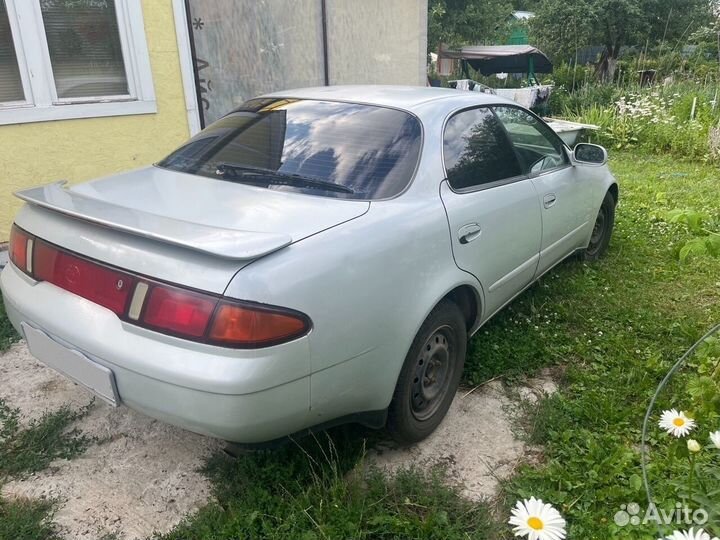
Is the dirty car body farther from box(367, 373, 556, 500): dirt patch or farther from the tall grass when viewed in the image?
the tall grass

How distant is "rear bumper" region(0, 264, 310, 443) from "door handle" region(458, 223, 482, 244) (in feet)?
3.35

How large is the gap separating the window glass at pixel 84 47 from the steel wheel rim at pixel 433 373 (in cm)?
387

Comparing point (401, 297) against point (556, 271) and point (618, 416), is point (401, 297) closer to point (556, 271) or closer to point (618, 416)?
point (618, 416)

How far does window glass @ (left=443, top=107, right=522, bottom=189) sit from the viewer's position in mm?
2662

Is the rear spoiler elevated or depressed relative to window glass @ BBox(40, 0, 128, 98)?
depressed

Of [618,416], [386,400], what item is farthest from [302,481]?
[618,416]

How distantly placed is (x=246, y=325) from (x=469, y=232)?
4.14 feet

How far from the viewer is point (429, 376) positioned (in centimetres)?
253

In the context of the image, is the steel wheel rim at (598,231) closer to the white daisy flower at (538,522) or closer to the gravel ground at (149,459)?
the gravel ground at (149,459)

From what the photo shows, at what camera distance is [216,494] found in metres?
2.20

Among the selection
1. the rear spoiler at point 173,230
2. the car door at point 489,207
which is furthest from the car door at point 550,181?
the rear spoiler at point 173,230

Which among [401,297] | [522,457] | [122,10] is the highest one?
[122,10]

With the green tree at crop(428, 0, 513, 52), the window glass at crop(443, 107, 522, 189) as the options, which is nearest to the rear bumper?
the window glass at crop(443, 107, 522, 189)

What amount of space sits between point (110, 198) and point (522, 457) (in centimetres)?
207
